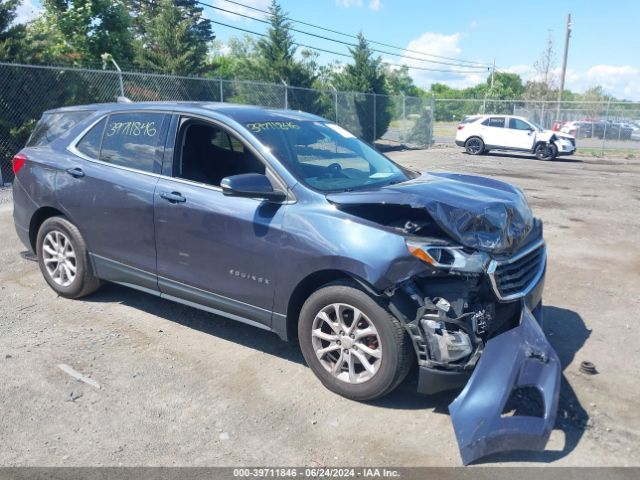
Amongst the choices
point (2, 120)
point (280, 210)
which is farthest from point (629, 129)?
point (280, 210)

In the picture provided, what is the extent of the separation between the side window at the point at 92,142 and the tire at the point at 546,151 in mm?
19861

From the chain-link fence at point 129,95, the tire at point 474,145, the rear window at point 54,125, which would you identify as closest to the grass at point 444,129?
the chain-link fence at point 129,95

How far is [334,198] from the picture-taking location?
3734mm

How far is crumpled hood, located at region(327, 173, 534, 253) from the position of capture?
3.45m

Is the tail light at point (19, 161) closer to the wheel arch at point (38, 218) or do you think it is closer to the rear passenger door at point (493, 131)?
the wheel arch at point (38, 218)

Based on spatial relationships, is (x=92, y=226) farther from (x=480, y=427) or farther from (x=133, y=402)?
(x=480, y=427)

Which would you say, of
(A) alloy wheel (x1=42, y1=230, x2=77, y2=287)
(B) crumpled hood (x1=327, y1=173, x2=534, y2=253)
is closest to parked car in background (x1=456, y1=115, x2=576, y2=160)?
(B) crumpled hood (x1=327, y1=173, x2=534, y2=253)

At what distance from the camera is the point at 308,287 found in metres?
3.82

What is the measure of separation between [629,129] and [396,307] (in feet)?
88.4

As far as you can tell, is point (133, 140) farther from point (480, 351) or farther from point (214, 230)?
point (480, 351)

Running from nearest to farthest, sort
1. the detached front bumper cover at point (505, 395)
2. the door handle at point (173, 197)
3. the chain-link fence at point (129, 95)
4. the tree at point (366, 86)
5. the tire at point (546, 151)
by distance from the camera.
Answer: the detached front bumper cover at point (505, 395) < the door handle at point (173, 197) < the chain-link fence at point (129, 95) < the tire at point (546, 151) < the tree at point (366, 86)

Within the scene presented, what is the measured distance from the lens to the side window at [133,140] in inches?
182

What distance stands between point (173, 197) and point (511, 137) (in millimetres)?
20324

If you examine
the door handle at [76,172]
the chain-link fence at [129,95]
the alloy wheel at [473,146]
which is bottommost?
the alloy wheel at [473,146]
